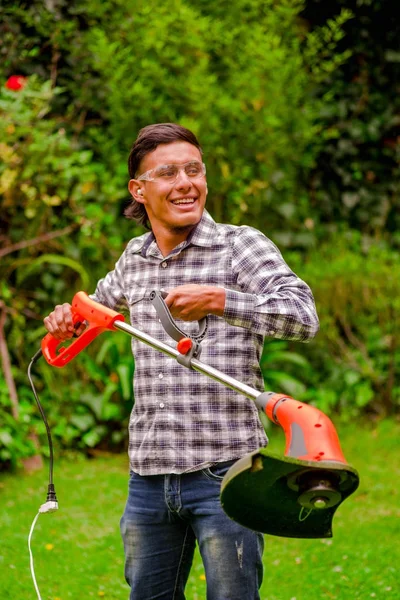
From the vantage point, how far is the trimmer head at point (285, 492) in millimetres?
1794

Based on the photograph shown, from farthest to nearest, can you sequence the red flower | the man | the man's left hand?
1. the red flower
2. the man
3. the man's left hand

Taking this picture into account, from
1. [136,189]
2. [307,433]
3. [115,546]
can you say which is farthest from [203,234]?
[115,546]

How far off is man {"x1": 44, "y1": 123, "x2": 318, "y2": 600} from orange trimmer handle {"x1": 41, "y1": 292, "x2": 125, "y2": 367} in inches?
1.8

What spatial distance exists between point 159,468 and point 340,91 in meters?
5.19

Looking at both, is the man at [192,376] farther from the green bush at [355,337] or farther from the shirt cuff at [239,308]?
the green bush at [355,337]

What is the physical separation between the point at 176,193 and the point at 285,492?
3.03ft

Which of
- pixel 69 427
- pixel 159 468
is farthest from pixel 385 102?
pixel 159 468

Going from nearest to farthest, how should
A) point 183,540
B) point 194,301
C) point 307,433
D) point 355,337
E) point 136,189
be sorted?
point 307,433, point 194,301, point 183,540, point 136,189, point 355,337

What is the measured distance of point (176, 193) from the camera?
95.1 inches

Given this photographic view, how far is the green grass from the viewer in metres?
3.53

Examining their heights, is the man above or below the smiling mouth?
below

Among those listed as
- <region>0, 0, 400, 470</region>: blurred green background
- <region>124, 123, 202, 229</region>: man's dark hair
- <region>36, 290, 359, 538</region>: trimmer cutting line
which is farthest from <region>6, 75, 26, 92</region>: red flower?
<region>36, 290, 359, 538</region>: trimmer cutting line

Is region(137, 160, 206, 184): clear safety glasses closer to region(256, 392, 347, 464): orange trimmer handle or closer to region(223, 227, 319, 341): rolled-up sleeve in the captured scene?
region(223, 227, 319, 341): rolled-up sleeve

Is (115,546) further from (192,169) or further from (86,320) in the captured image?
(192,169)
